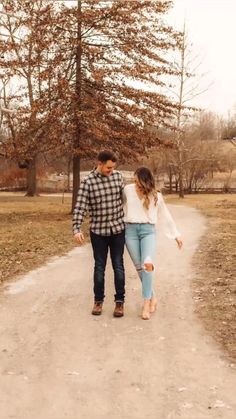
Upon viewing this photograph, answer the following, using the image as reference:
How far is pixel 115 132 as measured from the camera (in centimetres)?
1989

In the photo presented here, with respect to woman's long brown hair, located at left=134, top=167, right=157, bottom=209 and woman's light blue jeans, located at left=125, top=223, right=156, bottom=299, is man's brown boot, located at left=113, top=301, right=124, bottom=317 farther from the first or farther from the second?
woman's long brown hair, located at left=134, top=167, right=157, bottom=209

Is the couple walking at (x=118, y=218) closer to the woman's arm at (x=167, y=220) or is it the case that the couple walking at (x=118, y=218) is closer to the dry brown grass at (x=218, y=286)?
the woman's arm at (x=167, y=220)

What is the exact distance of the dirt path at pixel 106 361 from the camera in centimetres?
430

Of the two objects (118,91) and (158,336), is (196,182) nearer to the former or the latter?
(118,91)

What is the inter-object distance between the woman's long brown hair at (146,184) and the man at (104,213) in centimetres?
28

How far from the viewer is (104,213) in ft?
21.9

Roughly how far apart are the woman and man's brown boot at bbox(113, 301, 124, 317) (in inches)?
11.6

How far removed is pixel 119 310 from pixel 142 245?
0.93m

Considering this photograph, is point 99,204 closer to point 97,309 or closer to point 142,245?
point 142,245

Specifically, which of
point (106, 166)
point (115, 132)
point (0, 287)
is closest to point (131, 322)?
point (106, 166)

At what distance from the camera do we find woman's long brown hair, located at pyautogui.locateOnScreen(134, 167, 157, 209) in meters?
6.67

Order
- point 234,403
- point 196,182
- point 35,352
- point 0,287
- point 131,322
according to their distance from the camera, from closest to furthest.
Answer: point 234,403 < point 35,352 < point 131,322 < point 0,287 < point 196,182

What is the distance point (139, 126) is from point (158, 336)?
52.5ft

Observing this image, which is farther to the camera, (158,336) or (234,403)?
(158,336)
